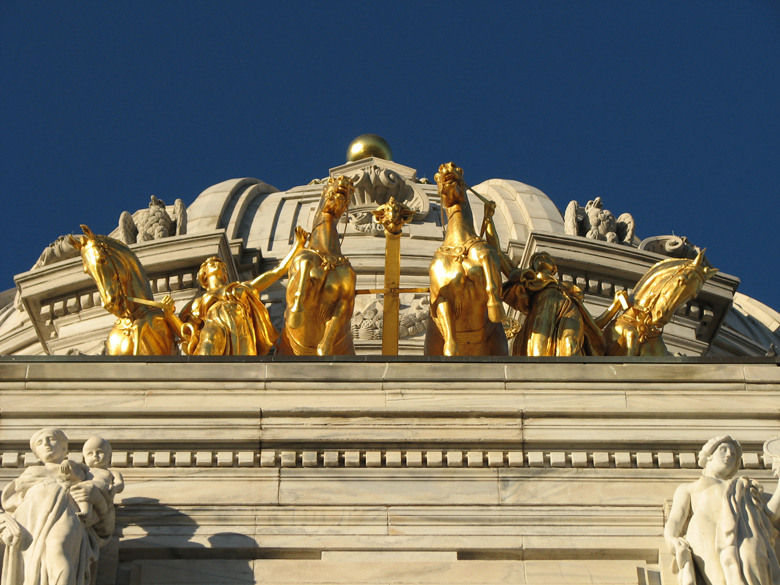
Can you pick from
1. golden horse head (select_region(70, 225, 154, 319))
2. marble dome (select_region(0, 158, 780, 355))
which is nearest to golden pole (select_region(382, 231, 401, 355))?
golden horse head (select_region(70, 225, 154, 319))

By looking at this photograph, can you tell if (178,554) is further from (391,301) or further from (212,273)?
(212,273)

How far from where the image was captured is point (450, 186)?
19.8 meters

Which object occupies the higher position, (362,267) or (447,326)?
(362,267)

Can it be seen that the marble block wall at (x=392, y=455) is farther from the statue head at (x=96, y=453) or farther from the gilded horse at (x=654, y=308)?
the gilded horse at (x=654, y=308)

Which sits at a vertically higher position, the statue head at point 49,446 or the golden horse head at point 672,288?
the golden horse head at point 672,288

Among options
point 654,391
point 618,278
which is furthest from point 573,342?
point 618,278

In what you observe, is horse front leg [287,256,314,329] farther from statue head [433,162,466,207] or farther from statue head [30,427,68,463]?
statue head [30,427,68,463]

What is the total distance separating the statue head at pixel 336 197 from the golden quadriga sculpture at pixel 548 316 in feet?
7.53

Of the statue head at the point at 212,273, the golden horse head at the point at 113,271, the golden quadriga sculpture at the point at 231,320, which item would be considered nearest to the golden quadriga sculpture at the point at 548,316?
the golden quadriga sculpture at the point at 231,320

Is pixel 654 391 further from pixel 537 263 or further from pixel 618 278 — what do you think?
pixel 618 278

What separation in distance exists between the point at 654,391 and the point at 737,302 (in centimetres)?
2084

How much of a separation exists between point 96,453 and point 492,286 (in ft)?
19.2

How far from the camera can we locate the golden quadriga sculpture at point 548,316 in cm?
1898

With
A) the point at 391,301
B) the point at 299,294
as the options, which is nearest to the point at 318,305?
the point at 299,294
